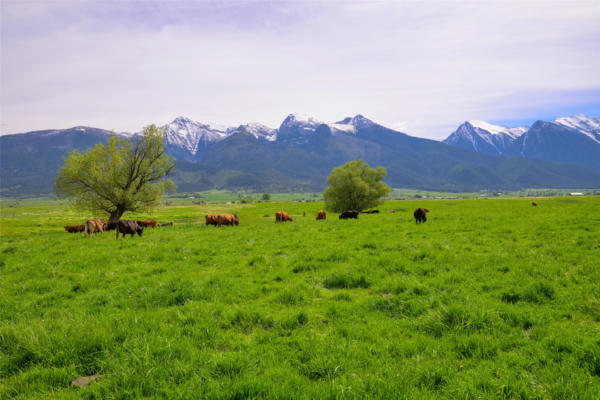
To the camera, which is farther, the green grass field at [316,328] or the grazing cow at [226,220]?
the grazing cow at [226,220]

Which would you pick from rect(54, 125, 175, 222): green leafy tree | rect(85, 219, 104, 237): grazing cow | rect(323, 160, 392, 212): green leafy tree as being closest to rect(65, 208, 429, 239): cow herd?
rect(85, 219, 104, 237): grazing cow

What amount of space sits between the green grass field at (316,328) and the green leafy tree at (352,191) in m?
54.5

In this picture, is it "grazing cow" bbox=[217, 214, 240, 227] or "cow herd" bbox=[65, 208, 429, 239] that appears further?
"grazing cow" bbox=[217, 214, 240, 227]

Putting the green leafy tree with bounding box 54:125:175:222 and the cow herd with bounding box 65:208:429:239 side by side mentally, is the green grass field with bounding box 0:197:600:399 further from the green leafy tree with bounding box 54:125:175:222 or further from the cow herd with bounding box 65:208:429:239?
the green leafy tree with bounding box 54:125:175:222

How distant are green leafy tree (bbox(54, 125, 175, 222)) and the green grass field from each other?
3146 cm

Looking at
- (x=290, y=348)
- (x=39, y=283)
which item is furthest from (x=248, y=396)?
(x=39, y=283)

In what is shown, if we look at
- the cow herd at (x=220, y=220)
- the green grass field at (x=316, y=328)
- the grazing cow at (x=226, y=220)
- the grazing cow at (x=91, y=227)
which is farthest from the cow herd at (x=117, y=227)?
the green grass field at (x=316, y=328)

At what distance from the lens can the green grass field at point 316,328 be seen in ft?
15.8

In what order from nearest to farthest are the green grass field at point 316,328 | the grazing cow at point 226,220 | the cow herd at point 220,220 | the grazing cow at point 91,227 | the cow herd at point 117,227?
the green grass field at point 316,328, the cow herd at point 117,227, the grazing cow at point 91,227, the grazing cow at point 226,220, the cow herd at point 220,220

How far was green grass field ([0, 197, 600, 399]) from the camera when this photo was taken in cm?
480

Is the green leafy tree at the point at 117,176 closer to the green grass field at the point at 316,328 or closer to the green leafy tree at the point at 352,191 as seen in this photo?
the green grass field at the point at 316,328

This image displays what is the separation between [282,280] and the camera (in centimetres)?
1087

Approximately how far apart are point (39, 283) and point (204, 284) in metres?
6.44

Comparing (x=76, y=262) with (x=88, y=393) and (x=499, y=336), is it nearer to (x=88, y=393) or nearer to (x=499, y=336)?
(x=88, y=393)
